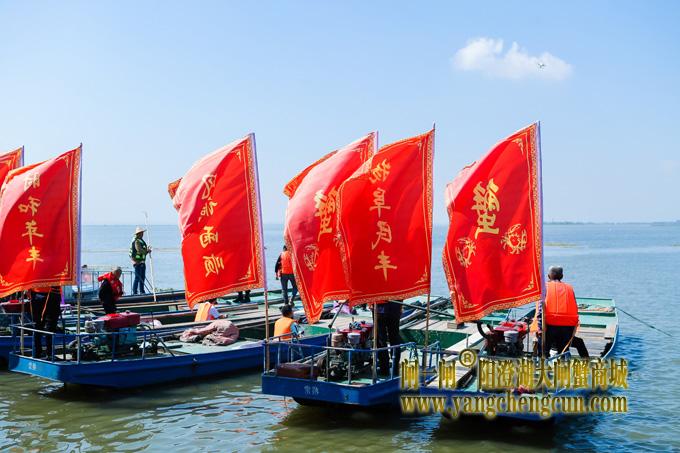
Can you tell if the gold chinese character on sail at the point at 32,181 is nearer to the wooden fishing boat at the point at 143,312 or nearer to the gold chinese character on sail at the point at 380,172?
the wooden fishing boat at the point at 143,312

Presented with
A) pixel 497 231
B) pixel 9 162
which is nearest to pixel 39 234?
pixel 9 162

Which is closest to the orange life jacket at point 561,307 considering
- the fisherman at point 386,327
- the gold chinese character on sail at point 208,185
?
the fisherman at point 386,327

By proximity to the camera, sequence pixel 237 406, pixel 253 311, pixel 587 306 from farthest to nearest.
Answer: pixel 587 306 → pixel 253 311 → pixel 237 406

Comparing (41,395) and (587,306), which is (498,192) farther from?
(587,306)

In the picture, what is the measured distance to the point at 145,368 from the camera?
13898 millimetres

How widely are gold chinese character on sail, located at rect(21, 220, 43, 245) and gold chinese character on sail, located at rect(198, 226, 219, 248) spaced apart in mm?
3743

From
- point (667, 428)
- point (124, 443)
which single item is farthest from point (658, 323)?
point (124, 443)

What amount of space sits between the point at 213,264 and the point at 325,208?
2.23 metres

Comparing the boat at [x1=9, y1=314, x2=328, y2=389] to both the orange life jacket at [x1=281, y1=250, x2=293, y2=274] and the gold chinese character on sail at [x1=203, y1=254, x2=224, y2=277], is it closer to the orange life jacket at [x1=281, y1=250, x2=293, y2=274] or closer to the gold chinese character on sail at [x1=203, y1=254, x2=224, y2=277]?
the gold chinese character on sail at [x1=203, y1=254, x2=224, y2=277]

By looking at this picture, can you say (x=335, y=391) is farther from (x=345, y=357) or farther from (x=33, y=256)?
(x=33, y=256)

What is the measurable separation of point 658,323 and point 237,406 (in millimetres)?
19615

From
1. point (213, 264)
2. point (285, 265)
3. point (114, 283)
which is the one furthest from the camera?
point (285, 265)

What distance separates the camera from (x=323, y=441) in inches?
429

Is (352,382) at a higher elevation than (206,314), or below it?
below
